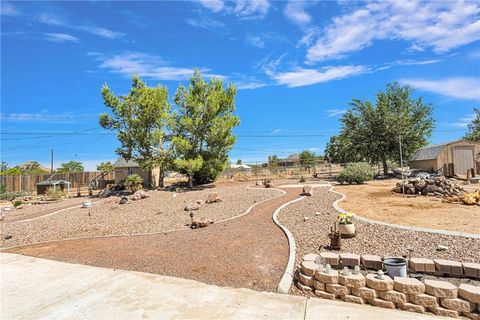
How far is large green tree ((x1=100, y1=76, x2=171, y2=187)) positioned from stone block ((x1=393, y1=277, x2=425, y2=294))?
18222mm

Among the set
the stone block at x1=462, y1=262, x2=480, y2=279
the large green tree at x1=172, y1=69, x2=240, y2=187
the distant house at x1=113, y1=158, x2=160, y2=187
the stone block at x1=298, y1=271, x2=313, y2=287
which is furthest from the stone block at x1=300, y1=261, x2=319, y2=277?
the distant house at x1=113, y1=158, x2=160, y2=187

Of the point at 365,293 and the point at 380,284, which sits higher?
the point at 380,284

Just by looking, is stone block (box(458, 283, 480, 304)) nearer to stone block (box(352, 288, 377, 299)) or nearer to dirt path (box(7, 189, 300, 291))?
stone block (box(352, 288, 377, 299))

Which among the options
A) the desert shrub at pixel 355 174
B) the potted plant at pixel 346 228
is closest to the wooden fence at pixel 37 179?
the desert shrub at pixel 355 174

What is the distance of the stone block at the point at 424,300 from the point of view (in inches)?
144

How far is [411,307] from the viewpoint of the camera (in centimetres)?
375

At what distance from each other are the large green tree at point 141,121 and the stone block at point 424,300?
60.4 ft

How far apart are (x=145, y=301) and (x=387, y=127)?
24960 millimetres

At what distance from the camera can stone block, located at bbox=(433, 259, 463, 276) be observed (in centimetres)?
428

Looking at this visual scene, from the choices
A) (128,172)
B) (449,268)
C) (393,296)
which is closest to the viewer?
(393,296)

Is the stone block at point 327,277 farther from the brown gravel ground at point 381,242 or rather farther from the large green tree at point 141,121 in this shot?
the large green tree at point 141,121

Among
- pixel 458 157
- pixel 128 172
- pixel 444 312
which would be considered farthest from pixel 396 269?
pixel 128 172

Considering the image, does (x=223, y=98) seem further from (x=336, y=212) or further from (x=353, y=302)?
(x=353, y=302)

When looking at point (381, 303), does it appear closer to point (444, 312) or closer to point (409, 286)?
point (409, 286)
